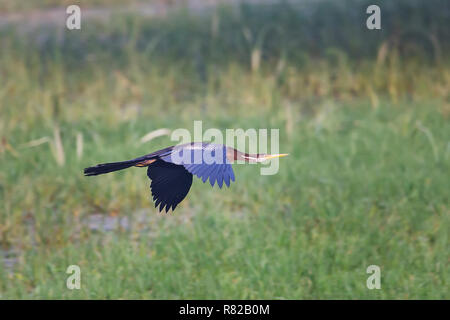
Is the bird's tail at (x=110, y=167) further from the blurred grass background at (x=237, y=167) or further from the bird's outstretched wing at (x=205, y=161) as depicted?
the blurred grass background at (x=237, y=167)

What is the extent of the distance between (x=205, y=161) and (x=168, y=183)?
0.85ft

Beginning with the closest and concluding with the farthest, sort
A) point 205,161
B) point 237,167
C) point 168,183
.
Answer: point 205,161 → point 168,183 → point 237,167

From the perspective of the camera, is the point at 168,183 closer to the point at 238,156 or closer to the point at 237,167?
the point at 238,156

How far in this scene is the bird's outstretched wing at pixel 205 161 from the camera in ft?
4.90

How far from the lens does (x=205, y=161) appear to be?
1.54 meters

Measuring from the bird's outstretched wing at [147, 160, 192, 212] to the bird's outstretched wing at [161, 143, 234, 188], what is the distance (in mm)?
145

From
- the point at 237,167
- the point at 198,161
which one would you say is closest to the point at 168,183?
the point at 198,161

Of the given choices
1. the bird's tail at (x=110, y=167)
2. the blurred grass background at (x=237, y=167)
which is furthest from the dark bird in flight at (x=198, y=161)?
the blurred grass background at (x=237, y=167)

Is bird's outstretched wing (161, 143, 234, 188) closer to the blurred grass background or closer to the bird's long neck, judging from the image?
the bird's long neck

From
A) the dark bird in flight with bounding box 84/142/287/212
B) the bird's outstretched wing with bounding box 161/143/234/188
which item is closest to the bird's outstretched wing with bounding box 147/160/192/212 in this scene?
the dark bird in flight with bounding box 84/142/287/212

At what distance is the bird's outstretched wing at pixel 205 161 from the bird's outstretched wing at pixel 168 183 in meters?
0.14
